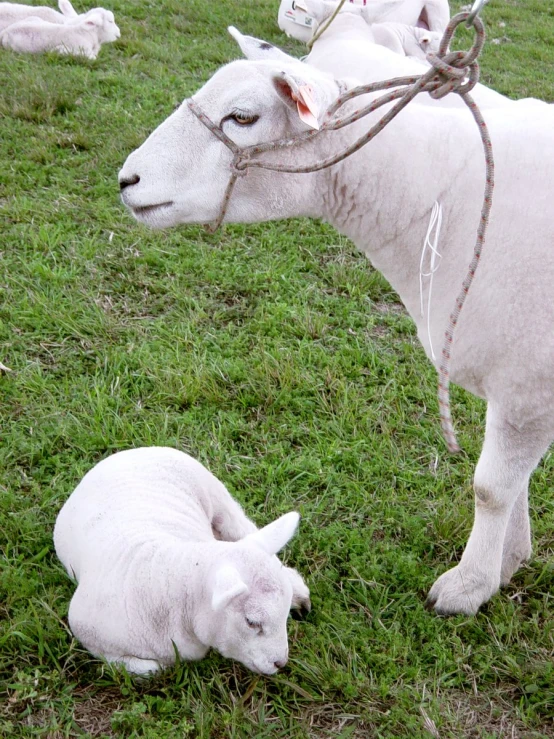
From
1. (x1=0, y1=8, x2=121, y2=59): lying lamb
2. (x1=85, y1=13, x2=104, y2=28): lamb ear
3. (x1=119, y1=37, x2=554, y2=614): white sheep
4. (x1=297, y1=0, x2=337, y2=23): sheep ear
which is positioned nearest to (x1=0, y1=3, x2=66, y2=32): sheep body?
(x1=0, y1=8, x2=121, y2=59): lying lamb

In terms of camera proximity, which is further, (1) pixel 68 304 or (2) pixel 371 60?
(1) pixel 68 304

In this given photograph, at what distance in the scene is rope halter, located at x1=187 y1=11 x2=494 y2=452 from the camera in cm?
198

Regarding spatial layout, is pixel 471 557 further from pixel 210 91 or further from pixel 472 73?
pixel 210 91

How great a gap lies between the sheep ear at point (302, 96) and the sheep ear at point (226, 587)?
130 centimetres

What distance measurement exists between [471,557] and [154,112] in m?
4.85

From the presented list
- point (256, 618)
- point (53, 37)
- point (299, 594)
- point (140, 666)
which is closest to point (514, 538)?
point (299, 594)

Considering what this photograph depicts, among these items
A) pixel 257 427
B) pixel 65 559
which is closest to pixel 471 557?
pixel 257 427

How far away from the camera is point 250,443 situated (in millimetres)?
3490

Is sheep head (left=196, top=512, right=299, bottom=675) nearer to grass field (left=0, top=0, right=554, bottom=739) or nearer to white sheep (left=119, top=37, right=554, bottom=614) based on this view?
grass field (left=0, top=0, right=554, bottom=739)

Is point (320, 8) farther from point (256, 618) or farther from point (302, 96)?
point (256, 618)

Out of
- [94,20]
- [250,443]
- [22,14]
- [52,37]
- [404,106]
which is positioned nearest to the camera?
[404,106]

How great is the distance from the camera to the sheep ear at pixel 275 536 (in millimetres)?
2381

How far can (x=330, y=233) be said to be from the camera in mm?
5074

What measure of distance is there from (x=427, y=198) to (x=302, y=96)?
23.0 inches
